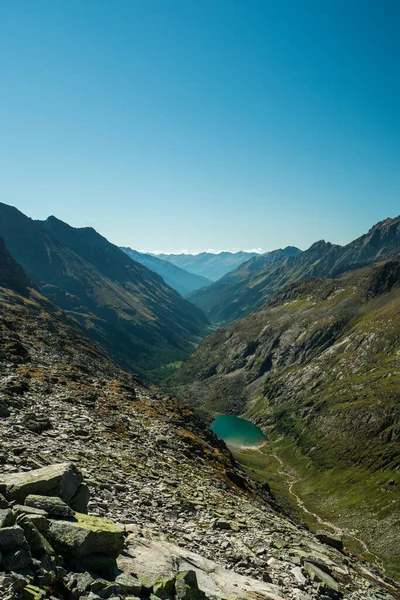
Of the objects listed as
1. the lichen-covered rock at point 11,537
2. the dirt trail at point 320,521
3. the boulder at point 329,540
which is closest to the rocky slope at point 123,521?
the lichen-covered rock at point 11,537

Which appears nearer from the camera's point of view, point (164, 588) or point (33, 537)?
point (33, 537)

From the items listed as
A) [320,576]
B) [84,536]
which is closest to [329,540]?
[320,576]

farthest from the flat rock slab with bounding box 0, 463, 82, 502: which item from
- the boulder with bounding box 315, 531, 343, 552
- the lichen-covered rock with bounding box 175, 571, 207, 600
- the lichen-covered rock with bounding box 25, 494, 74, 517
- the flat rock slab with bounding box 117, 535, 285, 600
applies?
the boulder with bounding box 315, 531, 343, 552

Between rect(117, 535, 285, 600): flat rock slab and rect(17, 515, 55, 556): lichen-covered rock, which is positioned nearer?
rect(17, 515, 55, 556): lichen-covered rock

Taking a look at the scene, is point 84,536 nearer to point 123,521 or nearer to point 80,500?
point 80,500

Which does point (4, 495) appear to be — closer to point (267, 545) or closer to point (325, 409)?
point (267, 545)

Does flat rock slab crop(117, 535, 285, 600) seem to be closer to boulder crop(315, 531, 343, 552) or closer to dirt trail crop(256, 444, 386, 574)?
boulder crop(315, 531, 343, 552)
